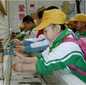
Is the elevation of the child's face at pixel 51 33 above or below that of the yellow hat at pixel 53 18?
below

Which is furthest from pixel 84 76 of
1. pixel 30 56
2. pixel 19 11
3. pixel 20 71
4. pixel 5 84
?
pixel 19 11

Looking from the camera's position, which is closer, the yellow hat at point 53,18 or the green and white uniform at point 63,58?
the green and white uniform at point 63,58

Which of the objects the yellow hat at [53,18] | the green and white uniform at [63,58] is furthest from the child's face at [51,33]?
the green and white uniform at [63,58]

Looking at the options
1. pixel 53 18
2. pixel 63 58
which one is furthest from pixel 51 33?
pixel 63 58

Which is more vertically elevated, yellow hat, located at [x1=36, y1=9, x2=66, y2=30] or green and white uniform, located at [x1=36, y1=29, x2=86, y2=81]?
yellow hat, located at [x1=36, y1=9, x2=66, y2=30]

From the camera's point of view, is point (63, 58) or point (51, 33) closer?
point (63, 58)

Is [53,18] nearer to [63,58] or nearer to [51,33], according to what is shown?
[51,33]

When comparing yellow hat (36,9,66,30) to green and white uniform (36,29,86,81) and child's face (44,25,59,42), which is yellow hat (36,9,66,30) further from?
green and white uniform (36,29,86,81)

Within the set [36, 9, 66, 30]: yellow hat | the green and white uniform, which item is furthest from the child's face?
the green and white uniform

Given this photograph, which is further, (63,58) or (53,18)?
(53,18)

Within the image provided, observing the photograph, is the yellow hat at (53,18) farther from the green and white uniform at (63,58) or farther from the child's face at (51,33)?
the green and white uniform at (63,58)

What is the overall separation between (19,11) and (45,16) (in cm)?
276

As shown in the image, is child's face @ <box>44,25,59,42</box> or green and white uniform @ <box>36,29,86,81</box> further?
child's face @ <box>44,25,59,42</box>

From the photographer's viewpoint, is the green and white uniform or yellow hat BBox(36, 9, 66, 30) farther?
yellow hat BBox(36, 9, 66, 30)
